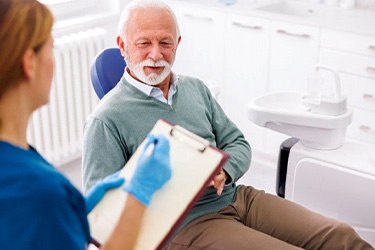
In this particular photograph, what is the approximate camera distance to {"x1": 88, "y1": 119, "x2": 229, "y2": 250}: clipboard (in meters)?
1.28

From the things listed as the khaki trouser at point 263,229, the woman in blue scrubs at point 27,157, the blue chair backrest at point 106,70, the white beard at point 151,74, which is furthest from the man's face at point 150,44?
the woman in blue scrubs at point 27,157

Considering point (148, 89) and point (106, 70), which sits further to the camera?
point (106, 70)

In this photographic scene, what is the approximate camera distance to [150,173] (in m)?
1.23

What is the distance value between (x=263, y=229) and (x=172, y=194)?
0.67 m

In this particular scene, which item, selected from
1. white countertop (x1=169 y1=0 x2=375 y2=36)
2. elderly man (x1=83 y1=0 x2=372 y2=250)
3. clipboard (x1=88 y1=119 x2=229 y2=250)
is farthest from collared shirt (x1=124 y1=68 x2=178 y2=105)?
white countertop (x1=169 y1=0 x2=375 y2=36)


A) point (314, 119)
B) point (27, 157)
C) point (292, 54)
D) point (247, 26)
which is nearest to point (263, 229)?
point (314, 119)

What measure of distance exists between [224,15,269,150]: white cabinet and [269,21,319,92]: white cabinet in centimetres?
5

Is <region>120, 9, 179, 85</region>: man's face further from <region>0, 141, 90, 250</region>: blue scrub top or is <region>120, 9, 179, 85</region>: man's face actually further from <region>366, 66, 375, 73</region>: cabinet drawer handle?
<region>366, 66, 375, 73</region>: cabinet drawer handle

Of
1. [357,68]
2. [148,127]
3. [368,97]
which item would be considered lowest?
[368,97]

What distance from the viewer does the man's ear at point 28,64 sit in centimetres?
104

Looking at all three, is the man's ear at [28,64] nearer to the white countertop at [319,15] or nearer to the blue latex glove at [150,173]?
the blue latex glove at [150,173]

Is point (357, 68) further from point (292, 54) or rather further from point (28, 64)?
point (28, 64)

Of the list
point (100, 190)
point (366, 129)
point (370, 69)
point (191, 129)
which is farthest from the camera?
point (366, 129)

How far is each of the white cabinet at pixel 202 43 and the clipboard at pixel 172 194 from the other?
2145 mm
